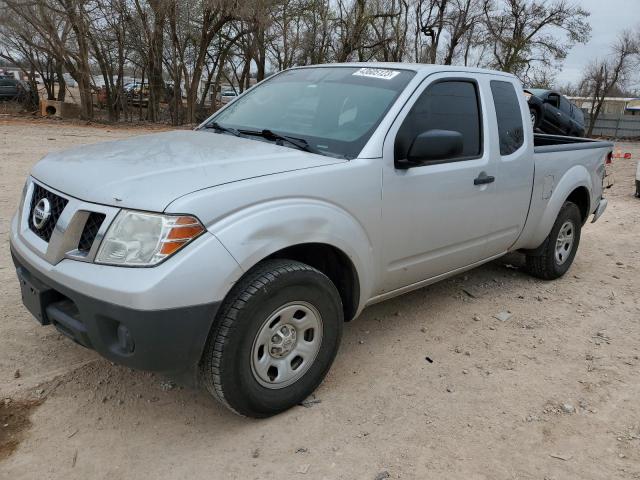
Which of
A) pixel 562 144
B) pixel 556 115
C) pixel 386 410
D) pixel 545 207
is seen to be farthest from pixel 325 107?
pixel 556 115

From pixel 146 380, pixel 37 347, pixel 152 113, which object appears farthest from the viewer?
pixel 152 113

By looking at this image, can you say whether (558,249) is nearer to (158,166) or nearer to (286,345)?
(286,345)

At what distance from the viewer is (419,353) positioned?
374 centimetres

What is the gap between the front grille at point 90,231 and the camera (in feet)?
8.23

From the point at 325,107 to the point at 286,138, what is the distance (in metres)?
0.41

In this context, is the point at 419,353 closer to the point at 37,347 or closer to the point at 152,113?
the point at 37,347

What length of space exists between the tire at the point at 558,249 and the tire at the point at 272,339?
2.79 m

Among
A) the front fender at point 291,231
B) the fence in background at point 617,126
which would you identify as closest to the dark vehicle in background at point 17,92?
the front fender at point 291,231

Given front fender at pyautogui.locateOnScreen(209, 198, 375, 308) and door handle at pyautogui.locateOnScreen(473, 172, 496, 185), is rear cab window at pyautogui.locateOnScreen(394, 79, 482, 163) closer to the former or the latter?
door handle at pyautogui.locateOnScreen(473, 172, 496, 185)

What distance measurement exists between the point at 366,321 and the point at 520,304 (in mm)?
1429

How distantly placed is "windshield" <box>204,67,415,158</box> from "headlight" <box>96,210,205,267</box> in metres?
1.10

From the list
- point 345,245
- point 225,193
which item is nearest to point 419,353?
point 345,245

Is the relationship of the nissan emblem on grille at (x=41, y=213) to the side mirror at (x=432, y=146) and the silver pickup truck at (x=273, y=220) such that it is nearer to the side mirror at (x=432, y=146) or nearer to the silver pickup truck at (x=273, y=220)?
the silver pickup truck at (x=273, y=220)

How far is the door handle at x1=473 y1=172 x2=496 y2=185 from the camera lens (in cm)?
382
